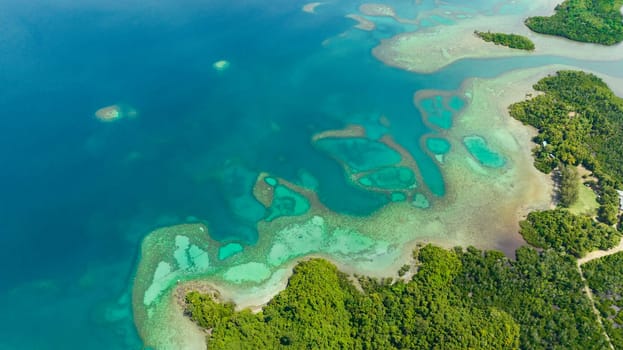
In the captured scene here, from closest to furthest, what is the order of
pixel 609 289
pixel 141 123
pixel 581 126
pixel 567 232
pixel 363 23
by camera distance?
pixel 609 289 → pixel 567 232 → pixel 581 126 → pixel 141 123 → pixel 363 23

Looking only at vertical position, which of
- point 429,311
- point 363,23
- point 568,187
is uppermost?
point 363,23

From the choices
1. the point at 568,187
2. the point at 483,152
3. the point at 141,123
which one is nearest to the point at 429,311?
the point at 568,187

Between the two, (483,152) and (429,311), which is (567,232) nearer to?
(483,152)

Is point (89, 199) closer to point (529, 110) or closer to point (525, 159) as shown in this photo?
point (525, 159)

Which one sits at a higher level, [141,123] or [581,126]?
[581,126]

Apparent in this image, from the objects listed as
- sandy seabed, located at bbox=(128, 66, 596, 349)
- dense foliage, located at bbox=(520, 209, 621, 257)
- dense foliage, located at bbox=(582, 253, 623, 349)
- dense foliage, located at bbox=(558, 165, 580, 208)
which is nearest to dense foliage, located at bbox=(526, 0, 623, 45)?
sandy seabed, located at bbox=(128, 66, 596, 349)

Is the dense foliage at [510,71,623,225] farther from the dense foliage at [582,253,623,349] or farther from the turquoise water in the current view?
the dense foliage at [582,253,623,349]

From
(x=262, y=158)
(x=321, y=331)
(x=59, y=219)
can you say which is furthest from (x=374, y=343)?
(x=59, y=219)
